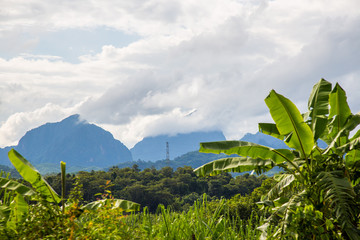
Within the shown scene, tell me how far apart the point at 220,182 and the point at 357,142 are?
45864mm

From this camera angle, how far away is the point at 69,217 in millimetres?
4930

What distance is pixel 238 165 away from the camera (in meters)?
6.85

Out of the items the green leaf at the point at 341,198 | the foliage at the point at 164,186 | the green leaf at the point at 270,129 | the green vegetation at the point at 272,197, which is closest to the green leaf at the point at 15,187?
the green vegetation at the point at 272,197

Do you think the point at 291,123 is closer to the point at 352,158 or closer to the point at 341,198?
the point at 352,158

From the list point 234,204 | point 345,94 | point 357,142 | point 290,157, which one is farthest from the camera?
point 234,204

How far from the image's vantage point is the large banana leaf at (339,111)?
6781 millimetres

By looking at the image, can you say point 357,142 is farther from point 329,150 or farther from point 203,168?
point 203,168

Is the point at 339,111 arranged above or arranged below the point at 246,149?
above

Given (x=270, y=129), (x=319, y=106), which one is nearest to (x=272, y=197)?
(x=270, y=129)

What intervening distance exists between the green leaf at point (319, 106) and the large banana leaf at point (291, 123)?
0.43 meters

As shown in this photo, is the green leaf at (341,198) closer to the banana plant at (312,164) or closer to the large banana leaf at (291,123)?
the banana plant at (312,164)

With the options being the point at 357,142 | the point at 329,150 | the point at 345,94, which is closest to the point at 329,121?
the point at 345,94

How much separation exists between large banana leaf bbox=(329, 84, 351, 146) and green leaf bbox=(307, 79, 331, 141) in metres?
0.17

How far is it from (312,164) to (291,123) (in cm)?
76
